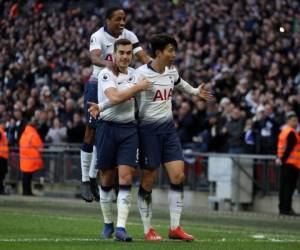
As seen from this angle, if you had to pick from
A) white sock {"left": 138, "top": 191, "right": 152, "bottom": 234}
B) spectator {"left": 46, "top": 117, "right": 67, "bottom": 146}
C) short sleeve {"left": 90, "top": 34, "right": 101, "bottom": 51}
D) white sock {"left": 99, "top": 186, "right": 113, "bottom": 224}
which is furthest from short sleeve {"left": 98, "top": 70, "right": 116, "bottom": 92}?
spectator {"left": 46, "top": 117, "right": 67, "bottom": 146}

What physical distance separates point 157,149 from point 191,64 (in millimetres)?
18272

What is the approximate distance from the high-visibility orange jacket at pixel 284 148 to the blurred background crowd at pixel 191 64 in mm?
1606

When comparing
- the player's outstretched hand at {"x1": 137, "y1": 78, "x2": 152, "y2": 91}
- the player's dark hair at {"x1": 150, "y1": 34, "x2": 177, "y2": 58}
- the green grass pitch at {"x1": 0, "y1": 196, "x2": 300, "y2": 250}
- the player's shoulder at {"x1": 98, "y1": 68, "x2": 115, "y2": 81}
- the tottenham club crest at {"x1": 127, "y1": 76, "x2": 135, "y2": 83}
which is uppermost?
the player's dark hair at {"x1": 150, "y1": 34, "x2": 177, "y2": 58}

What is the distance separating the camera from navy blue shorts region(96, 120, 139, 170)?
1545 cm

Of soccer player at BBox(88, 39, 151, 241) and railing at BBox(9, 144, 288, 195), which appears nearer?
soccer player at BBox(88, 39, 151, 241)

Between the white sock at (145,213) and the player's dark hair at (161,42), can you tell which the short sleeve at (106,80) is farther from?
the white sock at (145,213)

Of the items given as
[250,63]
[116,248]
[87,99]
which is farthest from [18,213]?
[250,63]

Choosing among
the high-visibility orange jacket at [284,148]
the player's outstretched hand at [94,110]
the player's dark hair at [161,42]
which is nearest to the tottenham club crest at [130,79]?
the player's dark hair at [161,42]

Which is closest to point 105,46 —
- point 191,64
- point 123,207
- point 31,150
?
point 123,207

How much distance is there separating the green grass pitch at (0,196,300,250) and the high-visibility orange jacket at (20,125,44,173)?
9.18 feet

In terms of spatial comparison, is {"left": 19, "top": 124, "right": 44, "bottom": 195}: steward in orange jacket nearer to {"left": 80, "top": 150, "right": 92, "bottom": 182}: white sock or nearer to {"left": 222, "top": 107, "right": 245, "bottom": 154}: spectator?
{"left": 222, "top": 107, "right": 245, "bottom": 154}: spectator

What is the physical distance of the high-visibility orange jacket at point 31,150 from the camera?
31219mm

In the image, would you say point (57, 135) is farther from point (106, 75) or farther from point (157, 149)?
point (106, 75)

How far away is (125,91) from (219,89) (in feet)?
52.2
